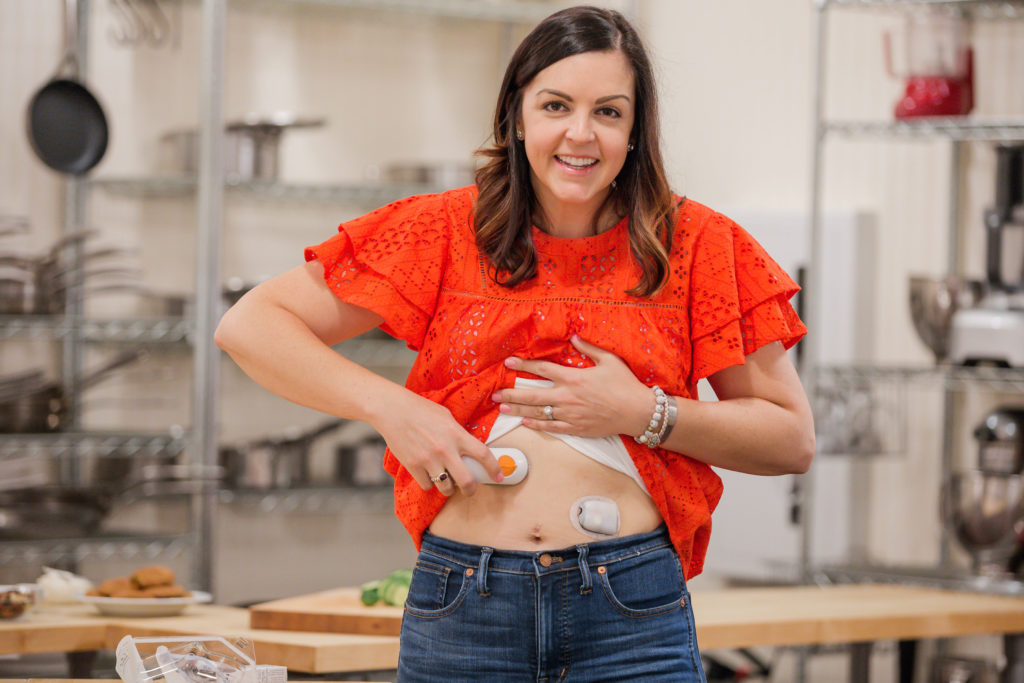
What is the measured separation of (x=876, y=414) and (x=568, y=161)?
6.83ft

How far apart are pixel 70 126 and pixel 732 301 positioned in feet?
9.08

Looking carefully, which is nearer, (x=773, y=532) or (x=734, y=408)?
(x=734, y=408)

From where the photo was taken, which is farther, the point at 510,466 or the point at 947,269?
the point at 947,269

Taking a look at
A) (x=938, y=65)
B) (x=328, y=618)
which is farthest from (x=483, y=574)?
(x=938, y=65)

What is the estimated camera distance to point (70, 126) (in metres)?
3.75

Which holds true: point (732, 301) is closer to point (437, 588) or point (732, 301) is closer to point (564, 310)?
point (564, 310)

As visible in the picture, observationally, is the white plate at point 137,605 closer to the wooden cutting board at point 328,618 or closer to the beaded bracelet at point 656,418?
the wooden cutting board at point 328,618

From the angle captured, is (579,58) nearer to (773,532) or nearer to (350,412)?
(350,412)

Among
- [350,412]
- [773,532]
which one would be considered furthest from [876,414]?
[350,412]

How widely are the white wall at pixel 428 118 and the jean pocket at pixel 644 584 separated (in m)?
2.06

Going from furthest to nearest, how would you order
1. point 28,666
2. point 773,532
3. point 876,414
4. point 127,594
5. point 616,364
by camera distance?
point 773,532
point 876,414
point 28,666
point 127,594
point 616,364

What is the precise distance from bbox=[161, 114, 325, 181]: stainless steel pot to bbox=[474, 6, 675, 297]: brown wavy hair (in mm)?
2471

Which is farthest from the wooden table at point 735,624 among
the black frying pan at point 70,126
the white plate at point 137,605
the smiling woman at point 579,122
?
the black frying pan at point 70,126

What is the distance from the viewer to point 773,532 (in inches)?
143
